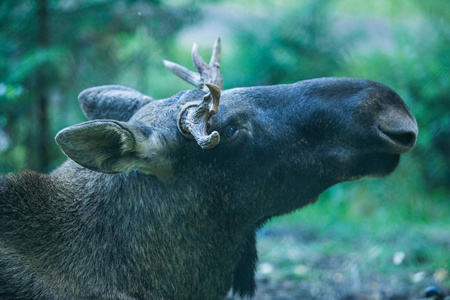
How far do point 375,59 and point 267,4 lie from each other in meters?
2.08

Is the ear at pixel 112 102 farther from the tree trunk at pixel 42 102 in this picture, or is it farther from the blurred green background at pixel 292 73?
the tree trunk at pixel 42 102

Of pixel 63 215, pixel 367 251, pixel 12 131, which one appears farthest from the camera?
pixel 12 131

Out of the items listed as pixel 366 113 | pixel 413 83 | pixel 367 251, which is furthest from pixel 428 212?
pixel 366 113

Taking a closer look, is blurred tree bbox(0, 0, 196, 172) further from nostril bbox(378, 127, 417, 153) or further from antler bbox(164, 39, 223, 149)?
nostril bbox(378, 127, 417, 153)

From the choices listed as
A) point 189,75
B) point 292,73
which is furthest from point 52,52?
point 292,73

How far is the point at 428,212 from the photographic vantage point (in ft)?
25.9

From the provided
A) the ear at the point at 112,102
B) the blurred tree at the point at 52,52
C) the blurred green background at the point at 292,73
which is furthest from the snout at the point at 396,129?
the blurred tree at the point at 52,52

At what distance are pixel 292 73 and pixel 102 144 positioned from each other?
198 inches

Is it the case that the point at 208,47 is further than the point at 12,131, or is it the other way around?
the point at 208,47

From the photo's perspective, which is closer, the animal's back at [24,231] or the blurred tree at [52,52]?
the animal's back at [24,231]

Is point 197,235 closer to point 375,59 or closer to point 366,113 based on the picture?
point 366,113

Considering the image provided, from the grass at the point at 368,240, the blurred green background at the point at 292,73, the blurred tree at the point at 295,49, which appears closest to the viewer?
the grass at the point at 368,240

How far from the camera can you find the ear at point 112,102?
420 centimetres

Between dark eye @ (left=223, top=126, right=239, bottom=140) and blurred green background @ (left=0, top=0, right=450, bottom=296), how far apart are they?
7.98 feet
